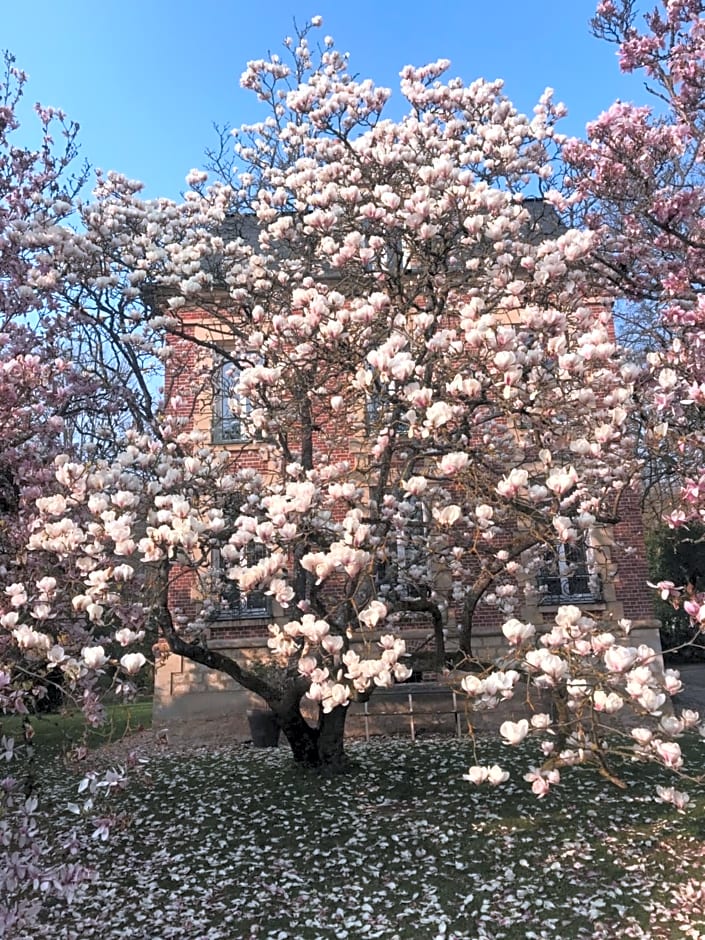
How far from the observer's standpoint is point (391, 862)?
5.05 meters

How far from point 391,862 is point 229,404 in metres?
3.68

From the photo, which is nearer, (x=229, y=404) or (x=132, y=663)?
(x=132, y=663)

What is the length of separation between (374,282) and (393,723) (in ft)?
21.3

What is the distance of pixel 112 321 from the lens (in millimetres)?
7324

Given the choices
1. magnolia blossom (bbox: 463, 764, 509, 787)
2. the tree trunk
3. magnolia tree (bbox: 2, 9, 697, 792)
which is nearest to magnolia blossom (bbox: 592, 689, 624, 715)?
magnolia tree (bbox: 2, 9, 697, 792)

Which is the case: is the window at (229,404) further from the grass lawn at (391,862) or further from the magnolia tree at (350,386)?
the grass lawn at (391,862)

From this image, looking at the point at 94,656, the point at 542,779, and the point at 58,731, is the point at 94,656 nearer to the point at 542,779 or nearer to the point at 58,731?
the point at 542,779

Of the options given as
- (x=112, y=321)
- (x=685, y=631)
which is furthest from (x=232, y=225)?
(x=685, y=631)

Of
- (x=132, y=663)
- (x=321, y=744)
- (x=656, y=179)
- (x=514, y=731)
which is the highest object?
(x=656, y=179)

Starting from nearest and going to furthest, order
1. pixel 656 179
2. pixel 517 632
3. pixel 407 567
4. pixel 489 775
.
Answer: pixel 517 632 → pixel 489 775 → pixel 656 179 → pixel 407 567

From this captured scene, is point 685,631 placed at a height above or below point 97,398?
below

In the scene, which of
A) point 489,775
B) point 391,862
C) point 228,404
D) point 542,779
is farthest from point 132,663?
point 228,404

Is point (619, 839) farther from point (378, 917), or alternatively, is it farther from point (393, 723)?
point (393, 723)

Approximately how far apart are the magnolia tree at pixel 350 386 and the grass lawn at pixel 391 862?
100 cm
